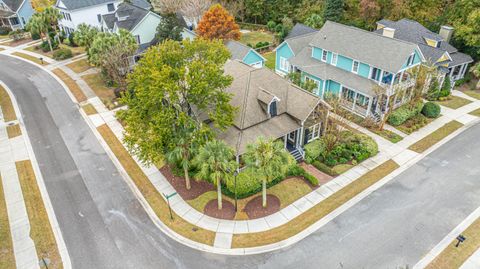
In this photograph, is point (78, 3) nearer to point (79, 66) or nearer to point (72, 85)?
point (79, 66)

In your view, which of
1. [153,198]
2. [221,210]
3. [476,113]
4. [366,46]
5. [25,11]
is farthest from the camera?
[25,11]

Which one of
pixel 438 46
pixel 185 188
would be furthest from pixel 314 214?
pixel 438 46

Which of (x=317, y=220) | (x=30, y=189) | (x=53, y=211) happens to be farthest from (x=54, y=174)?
(x=317, y=220)

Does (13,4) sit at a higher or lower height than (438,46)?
higher

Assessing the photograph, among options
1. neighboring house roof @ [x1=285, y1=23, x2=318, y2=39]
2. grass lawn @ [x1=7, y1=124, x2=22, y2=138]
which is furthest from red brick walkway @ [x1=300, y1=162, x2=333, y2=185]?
grass lawn @ [x1=7, y1=124, x2=22, y2=138]

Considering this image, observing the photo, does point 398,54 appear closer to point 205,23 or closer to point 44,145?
point 205,23

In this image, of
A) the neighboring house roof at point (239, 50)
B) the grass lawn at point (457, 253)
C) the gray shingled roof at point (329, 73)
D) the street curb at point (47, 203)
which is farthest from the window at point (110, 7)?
the grass lawn at point (457, 253)

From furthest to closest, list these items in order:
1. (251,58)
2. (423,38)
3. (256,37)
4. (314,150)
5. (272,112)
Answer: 1. (256,37)
2. (251,58)
3. (423,38)
4. (314,150)
5. (272,112)
